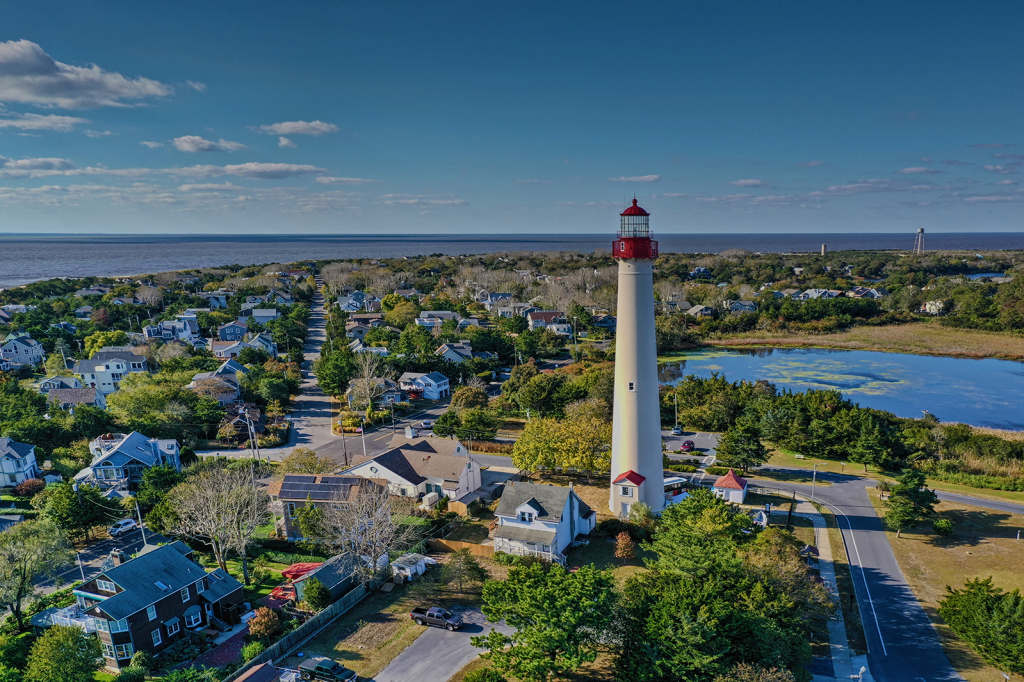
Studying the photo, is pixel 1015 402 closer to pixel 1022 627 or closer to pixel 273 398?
pixel 1022 627

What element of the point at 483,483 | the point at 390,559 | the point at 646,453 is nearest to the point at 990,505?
the point at 646,453

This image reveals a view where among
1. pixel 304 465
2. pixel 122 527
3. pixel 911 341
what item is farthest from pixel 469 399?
pixel 911 341

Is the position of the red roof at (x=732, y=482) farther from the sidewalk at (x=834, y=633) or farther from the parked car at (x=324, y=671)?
the parked car at (x=324, y=671)

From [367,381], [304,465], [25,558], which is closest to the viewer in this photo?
[25,558]

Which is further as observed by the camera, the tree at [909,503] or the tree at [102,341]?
the tree at [102,341]

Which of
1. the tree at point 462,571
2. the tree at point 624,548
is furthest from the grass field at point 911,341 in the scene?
the tree at point 462,571

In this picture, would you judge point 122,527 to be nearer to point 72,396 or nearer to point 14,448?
point 14,448
